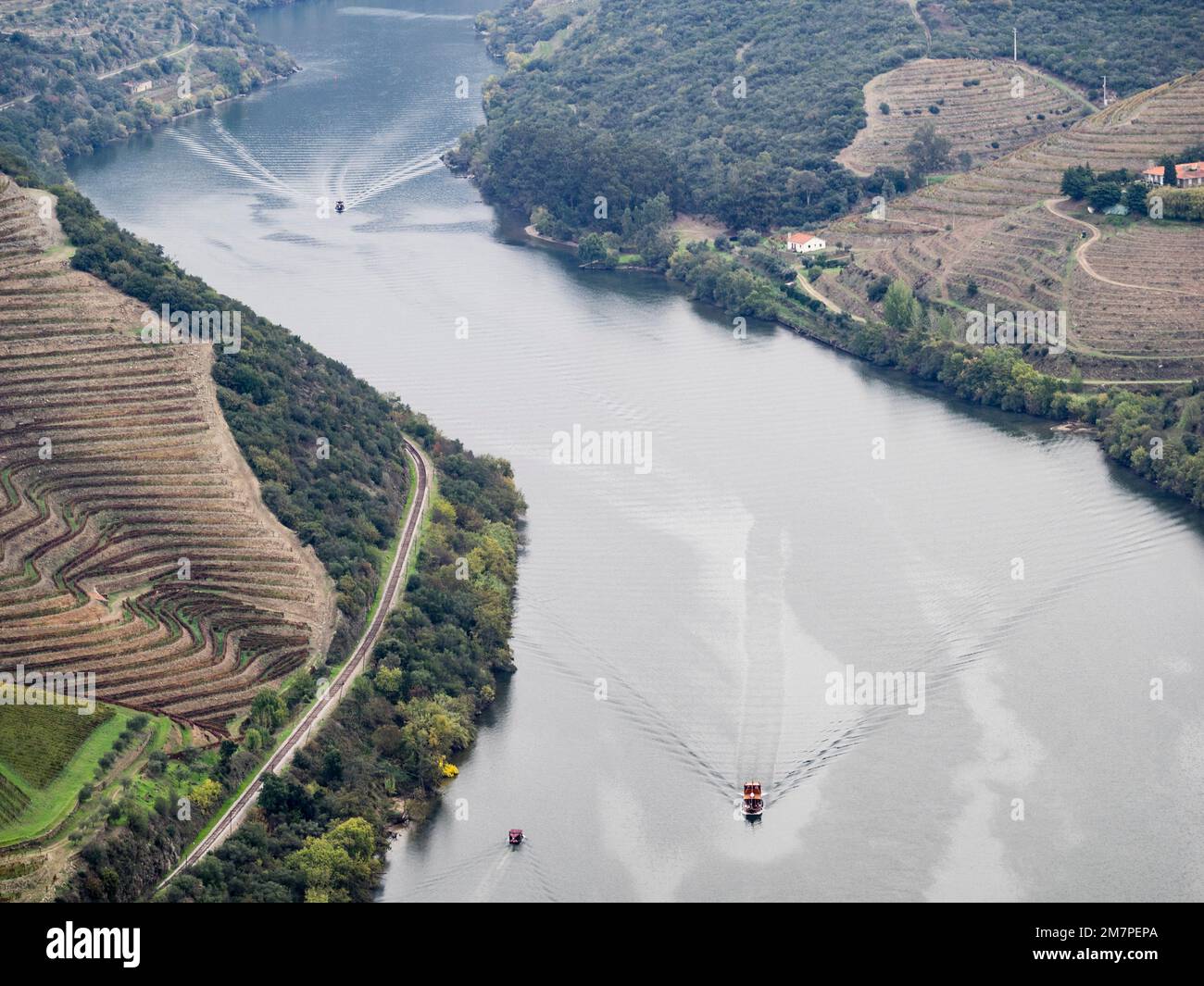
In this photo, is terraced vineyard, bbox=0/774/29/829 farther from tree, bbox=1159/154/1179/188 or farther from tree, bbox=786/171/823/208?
tree, bbox=786/171/823/208

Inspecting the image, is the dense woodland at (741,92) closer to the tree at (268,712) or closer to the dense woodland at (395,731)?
the dense woodland at (395,731)

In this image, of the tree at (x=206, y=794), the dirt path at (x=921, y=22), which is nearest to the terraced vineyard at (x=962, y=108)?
the dirt path at (x=921, y=22)

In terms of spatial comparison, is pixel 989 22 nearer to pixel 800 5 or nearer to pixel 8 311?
pixel 800 5

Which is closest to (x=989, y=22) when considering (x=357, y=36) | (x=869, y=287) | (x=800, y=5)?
(x=800, y=5)
